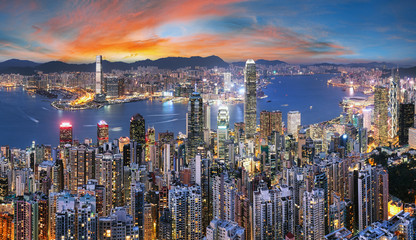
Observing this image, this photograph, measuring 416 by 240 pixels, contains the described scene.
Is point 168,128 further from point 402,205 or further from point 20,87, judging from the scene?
point 20,87

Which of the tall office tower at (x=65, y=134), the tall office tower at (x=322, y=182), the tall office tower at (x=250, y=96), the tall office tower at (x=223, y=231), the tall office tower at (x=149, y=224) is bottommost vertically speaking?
the tall office tower at (x=149, y=224)

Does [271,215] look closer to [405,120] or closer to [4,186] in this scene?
[4,186]

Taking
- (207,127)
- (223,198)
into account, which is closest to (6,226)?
(223,198)

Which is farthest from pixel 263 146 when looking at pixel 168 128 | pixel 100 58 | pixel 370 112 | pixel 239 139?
pixel 100 58

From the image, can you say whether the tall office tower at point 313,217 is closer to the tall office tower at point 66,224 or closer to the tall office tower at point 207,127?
the tall office tower at point 66,224

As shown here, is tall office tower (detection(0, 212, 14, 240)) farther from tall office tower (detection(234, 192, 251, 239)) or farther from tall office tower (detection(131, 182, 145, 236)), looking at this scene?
tall office tower (detection(234, 192, 251, 239))

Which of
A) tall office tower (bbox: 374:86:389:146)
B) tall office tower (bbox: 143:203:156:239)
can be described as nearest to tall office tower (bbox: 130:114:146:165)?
tall office tower (bbox: 143:203:156:239)

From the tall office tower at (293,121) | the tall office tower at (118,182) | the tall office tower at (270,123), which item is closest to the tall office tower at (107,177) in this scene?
the tall office tower at (118,182)

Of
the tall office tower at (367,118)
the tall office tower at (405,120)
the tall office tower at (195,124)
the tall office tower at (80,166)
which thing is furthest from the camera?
the tall office tower at (367,118)
